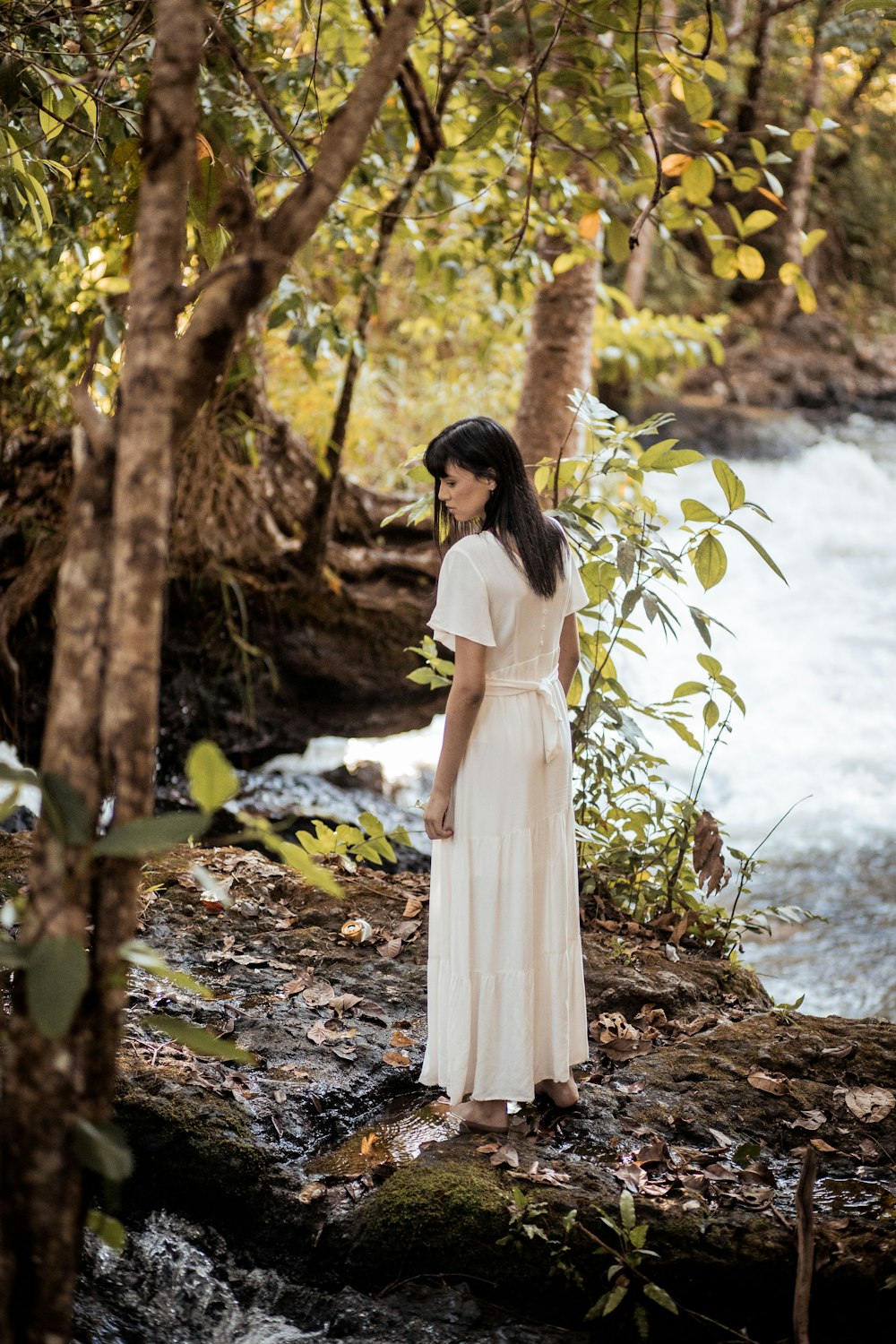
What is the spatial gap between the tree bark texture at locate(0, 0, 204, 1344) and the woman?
1.41 meters

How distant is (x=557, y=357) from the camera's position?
5.32 m

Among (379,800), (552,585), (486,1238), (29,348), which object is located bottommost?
(486,1238)

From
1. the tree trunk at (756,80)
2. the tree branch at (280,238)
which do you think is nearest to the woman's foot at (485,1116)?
the tree branch at (280,238)

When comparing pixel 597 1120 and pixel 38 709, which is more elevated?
pixel 38 709

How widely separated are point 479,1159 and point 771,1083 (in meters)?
0.89

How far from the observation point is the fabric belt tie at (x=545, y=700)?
2859 millimetres

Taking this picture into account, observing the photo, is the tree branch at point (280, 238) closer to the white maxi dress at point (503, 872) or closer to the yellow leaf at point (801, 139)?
the white maxi dress at point (503, 872)

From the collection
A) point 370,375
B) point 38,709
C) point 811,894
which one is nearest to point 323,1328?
point 38,709

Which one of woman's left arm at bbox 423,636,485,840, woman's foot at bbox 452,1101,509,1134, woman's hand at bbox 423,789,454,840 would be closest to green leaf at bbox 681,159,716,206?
woman's left arm at bbox 423,636,485,840

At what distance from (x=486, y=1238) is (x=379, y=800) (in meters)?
4.70

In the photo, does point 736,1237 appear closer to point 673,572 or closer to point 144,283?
point 673,572

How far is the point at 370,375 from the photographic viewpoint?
27.8ft

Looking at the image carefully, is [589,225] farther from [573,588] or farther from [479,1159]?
[479,1159]

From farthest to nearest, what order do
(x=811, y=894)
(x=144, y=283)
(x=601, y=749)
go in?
(x=811, y=894)
(x=601, y=749)
(x=144, y=283)
